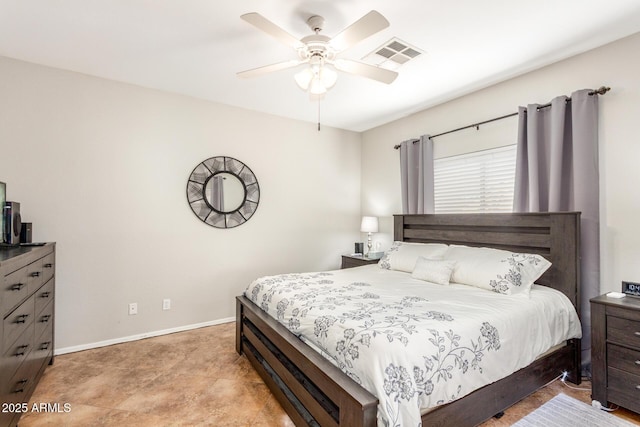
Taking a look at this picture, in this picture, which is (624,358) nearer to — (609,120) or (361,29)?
(609,120)

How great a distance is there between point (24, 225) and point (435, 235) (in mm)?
3849

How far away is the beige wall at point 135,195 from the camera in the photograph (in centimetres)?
280

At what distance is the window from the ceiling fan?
5.35ft

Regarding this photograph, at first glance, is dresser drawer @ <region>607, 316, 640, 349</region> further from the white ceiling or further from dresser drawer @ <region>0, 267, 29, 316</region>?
dresser drawer @ <region>0, 267, 29, 316</region>

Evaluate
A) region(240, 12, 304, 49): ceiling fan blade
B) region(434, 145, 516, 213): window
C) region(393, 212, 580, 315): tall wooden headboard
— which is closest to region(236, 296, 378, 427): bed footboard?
region(240, 12, 304, 49): ceiling fan blade

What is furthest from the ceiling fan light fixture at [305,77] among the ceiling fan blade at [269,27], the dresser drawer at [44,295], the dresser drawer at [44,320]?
the dresser drawer at [44,320]

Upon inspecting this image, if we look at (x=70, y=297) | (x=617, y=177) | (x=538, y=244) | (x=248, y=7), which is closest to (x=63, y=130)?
(x=70, y=297)

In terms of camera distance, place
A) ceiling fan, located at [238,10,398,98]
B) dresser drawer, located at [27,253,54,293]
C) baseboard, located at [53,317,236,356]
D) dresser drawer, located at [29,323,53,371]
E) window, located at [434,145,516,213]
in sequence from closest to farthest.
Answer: ceiling fan, located at [238,10,398,98] < dresser drawer, located at [27,253,54,293] < dresser drawer, located at [29,323,53,371] < baseboard, located at [53,317,236,356] < window, located at [434,145,516,213]

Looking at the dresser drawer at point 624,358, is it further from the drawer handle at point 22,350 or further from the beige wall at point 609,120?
the drawer handle at point 22,350

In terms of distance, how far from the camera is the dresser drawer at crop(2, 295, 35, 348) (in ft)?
5.08

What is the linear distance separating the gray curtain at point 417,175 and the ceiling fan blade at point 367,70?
5.52ft

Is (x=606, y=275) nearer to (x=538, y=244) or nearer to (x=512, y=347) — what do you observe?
(x=538, y=244)

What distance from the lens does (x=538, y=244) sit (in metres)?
2.67

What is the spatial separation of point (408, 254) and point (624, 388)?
1.79m
